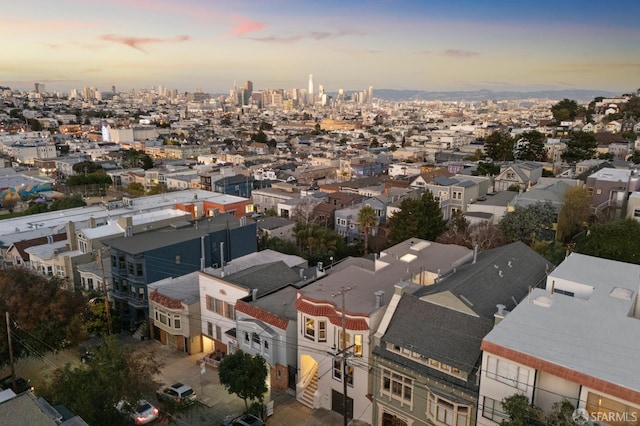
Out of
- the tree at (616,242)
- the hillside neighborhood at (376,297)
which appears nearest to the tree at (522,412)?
the hillside neighborhood at (376,297)

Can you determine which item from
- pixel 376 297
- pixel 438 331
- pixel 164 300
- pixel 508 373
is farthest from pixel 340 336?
pixel 164 300

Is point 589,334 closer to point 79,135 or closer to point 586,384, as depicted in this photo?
point 586,384

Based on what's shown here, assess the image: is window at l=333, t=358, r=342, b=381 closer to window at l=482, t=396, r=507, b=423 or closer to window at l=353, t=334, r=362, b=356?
window at l=353, t=334, r=362, b=356

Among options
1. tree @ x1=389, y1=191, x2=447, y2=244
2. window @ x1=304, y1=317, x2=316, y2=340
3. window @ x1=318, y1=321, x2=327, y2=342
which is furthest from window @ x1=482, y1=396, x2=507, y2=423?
tree @ x1=389, y1=191, x2=447, y2=244

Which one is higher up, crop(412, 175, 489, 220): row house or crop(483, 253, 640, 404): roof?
crop(483, 253, 640, 404): roof

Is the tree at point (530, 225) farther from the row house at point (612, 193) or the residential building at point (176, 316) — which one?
the residential building at point (176, 316)
